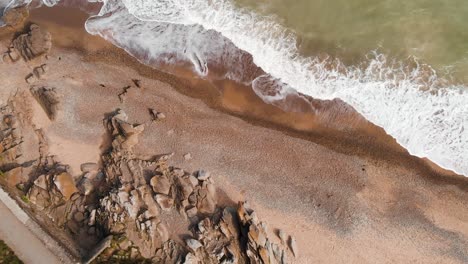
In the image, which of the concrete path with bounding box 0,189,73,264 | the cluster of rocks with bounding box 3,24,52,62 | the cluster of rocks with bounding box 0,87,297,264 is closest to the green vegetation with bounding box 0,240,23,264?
the concrete path with bounding box 0,189,73,264

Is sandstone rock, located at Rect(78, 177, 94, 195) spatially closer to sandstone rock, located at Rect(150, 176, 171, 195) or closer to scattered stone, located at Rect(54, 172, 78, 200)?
scattered stone, located at Rect(54, 172, 78, 200)

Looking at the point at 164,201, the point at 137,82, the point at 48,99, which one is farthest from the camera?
the point at 137,82

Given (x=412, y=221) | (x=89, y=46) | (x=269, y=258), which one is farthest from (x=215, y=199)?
(x=89, y=46)

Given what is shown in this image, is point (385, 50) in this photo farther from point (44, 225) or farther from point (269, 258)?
point (44, 225)

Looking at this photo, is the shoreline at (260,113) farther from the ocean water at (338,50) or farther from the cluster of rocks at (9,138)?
the cluster of rocks at (9,138)

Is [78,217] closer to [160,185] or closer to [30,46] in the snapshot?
[160,185]

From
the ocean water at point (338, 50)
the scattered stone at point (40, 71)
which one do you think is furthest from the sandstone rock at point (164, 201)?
the scattered stone at point (40, 71)

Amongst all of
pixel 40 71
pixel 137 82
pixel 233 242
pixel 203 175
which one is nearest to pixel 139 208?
pixel 203 175
